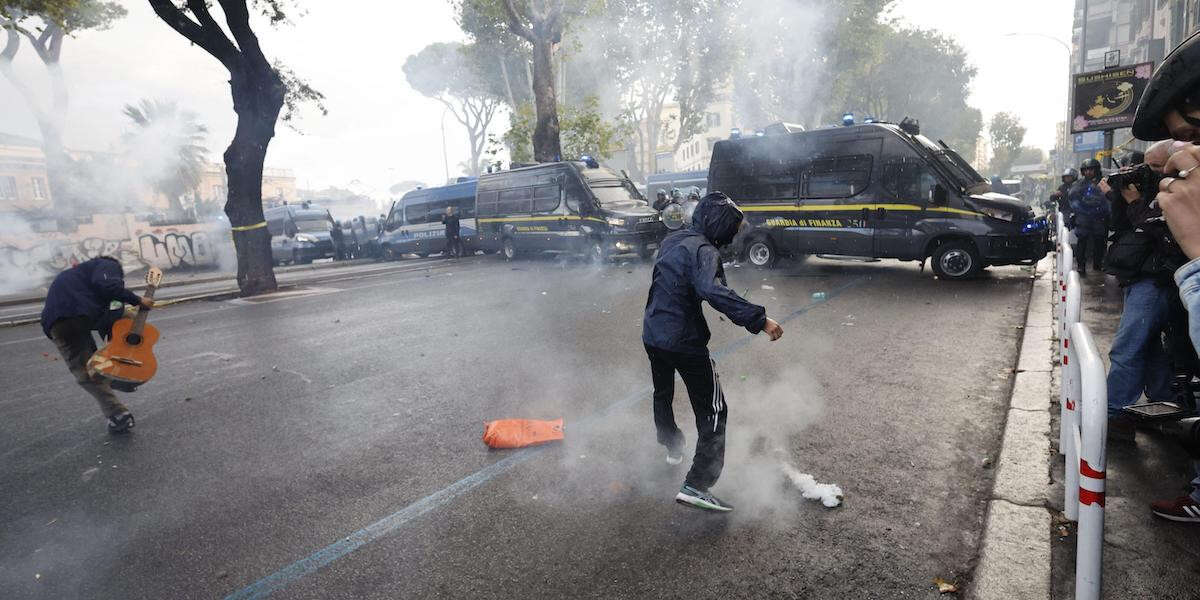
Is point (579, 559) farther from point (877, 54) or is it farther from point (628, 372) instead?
point (877, 54)

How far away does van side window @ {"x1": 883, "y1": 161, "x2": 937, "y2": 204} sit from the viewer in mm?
9242

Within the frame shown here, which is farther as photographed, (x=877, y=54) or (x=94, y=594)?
(x=877, y=54)

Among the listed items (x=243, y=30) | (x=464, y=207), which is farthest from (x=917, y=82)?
(x=243, y=30)

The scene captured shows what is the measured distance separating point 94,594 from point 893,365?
553cm

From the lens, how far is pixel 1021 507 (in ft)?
9.72

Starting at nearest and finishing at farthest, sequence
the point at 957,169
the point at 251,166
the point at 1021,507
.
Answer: the point at 1021,507, the point at 957,169, the point at 251,166

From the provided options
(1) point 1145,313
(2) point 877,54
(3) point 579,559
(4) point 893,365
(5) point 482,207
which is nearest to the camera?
(3) point 579,559

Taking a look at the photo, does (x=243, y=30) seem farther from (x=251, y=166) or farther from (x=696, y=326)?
(x=696, y=326)

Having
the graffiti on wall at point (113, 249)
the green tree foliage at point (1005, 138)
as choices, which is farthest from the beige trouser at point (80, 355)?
the green tree foliage at point (1005, 138)

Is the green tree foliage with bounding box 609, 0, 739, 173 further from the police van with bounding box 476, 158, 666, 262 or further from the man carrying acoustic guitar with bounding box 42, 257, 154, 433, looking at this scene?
the man carrying acoustic guitar with bounding box 42, 257, 154, 433

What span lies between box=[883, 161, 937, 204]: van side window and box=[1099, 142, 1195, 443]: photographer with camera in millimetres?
5797

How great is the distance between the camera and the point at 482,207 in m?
17.2

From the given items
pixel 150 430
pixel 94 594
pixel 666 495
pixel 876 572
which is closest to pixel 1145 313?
pixel 876 572

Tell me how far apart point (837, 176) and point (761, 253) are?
6.93 ft
